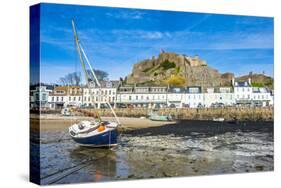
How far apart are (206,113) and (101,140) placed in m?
2.45

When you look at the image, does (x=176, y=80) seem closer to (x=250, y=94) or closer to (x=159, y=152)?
(x=159, y=152)

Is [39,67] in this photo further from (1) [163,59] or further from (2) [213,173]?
(2) [213,173]

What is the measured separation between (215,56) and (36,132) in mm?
4064

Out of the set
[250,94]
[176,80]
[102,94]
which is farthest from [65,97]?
[250,94]

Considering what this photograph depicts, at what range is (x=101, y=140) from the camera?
12.7 m

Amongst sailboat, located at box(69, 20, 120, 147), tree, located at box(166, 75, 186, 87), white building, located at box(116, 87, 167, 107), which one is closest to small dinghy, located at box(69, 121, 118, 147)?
sailboat, located at box(69, 20, 120, 147)

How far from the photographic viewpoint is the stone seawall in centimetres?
1298

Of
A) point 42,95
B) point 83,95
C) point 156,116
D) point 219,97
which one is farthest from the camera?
point 219,97

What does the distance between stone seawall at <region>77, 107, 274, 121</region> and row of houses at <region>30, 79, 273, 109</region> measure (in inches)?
4.1

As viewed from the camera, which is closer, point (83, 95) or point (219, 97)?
point (83, 95)

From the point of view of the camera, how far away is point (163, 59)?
522 inches

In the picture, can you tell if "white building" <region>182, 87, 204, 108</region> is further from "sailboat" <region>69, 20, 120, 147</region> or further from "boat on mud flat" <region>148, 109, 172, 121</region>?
"sailboat" <region>69, 20, 120, 147</region>

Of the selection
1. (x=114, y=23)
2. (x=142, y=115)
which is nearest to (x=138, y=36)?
(x=114, y=23)

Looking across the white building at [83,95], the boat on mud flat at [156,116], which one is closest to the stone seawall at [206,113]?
the boat on mud flat at [156,116]
